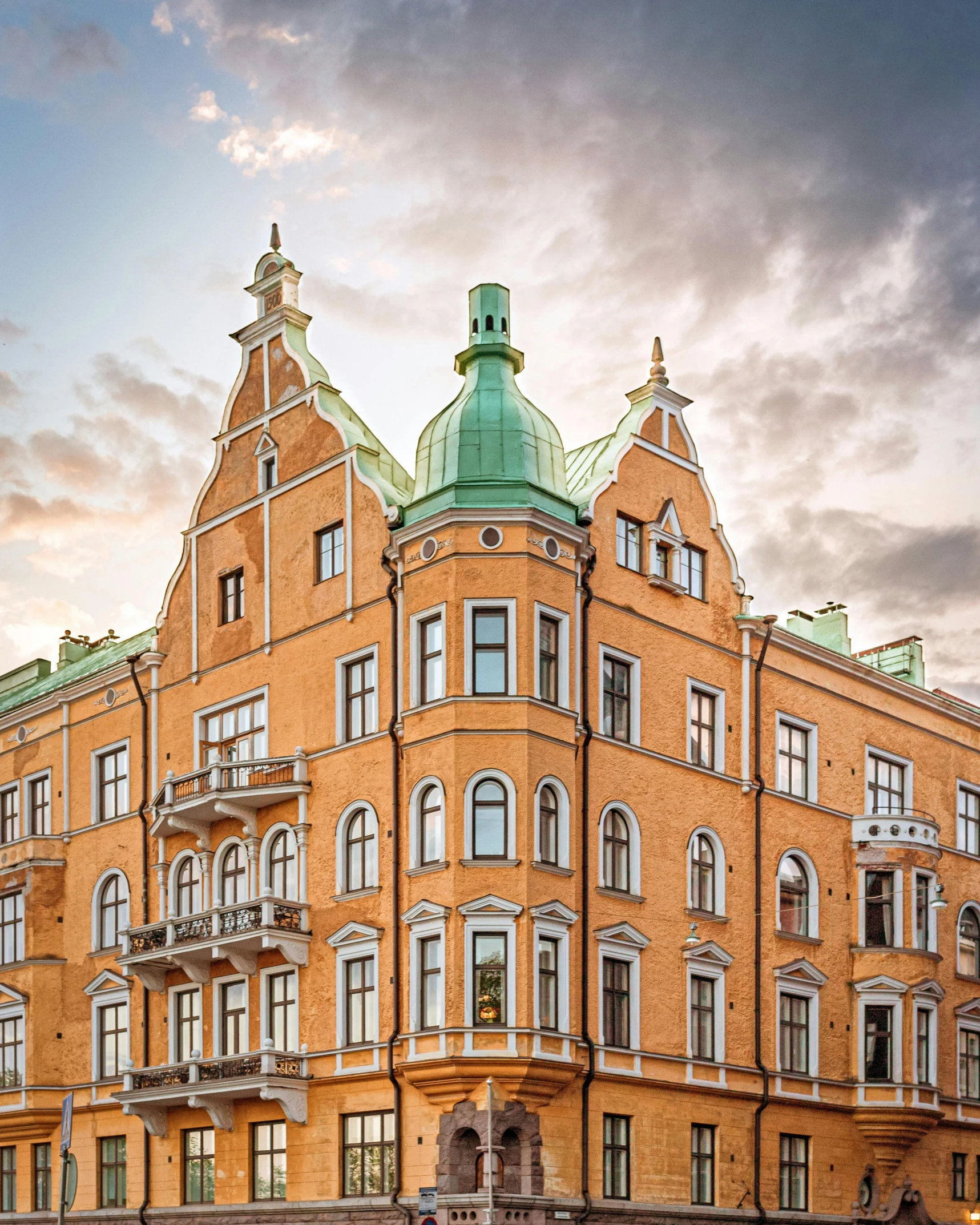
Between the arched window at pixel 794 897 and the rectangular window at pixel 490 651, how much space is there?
11531 mm

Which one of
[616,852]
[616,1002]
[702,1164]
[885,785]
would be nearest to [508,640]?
[616,852]

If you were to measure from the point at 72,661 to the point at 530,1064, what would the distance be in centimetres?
2874

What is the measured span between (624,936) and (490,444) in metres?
11.9

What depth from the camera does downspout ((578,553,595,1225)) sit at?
38844 millimetres

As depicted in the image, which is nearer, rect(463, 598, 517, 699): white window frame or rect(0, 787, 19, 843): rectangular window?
rect(463, 598, 517, 699): white window frame

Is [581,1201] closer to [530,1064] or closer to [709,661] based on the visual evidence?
[530,1064]

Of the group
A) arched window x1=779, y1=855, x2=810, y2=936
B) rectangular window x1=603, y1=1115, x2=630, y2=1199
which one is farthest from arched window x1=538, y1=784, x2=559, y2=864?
arched window x1=779, y1=855, x2=810, y2=936

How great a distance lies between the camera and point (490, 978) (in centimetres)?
3812

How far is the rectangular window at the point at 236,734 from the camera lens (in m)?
45.9

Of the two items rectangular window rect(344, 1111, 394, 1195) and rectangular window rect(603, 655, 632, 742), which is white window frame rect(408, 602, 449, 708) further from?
rectangular window rect(344, 1111, 394, 1195)

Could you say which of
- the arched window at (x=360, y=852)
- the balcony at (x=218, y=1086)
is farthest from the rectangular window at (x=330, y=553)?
the balcony at (x=218, y=1086)

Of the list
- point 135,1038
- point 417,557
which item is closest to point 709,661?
point 417,557

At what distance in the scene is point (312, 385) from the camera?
4641 centimetres

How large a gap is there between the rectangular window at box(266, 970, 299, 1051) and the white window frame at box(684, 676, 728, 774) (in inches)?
454
